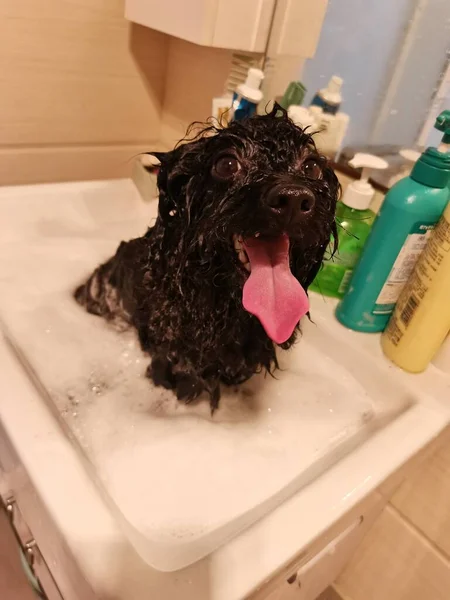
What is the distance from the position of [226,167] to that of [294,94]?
0.49m

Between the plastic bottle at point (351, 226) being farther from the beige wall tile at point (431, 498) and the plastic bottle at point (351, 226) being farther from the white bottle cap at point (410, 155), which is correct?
the beige wall tile at point (431, 498)

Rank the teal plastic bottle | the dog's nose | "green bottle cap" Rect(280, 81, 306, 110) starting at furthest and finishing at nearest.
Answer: "green bottle cap" Rect(280, 81, 306, 110) < the teal plastic bottle < the dog's nose

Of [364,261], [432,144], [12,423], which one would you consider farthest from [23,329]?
[432,144]

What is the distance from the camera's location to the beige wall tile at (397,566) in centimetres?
91

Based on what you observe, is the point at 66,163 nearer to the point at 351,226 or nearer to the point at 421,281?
the point at 351,226

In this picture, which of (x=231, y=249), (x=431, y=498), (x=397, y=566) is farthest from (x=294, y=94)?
(x=397, y=566)

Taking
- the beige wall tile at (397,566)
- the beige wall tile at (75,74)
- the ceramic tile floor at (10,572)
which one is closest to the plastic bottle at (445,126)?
the beige wall tile at (397,566)

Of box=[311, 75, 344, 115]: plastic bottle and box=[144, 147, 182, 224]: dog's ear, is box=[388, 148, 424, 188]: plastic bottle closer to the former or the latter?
box=[311, 75, 344, 115]: plastic bottle

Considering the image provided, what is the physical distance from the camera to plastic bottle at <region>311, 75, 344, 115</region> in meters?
0.94

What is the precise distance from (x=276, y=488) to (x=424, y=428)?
0.23m

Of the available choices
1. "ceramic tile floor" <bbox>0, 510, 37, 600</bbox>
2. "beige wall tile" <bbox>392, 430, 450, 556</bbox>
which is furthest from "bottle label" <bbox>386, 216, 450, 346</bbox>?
"ceramic tile floor" <bbox>0, 510, 37, 600</bbox>

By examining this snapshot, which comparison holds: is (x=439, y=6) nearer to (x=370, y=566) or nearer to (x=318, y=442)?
(x=318, y=442)

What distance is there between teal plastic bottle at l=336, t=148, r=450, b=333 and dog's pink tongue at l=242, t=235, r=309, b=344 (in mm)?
257

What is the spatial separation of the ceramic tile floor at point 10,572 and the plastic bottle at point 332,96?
121 cm
